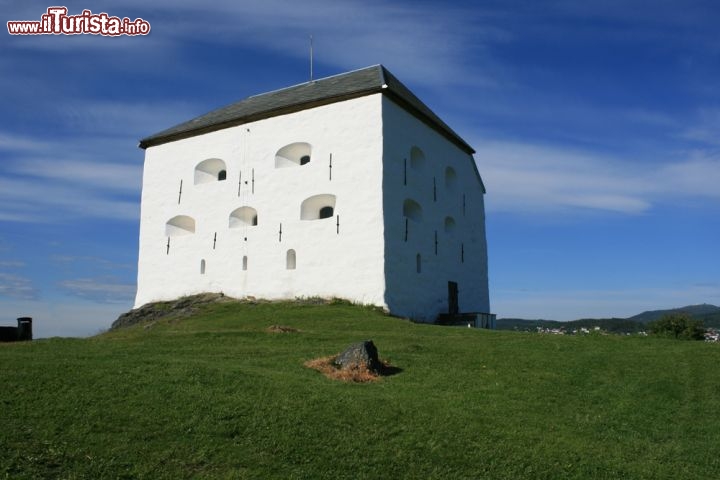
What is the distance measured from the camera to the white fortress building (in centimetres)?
2322

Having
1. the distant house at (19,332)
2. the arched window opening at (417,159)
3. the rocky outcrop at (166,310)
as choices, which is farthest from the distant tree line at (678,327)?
the distant house at (19,332)

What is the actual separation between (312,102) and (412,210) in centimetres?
613

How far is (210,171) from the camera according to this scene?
93.9 ft

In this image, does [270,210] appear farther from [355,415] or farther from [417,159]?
[355,415]

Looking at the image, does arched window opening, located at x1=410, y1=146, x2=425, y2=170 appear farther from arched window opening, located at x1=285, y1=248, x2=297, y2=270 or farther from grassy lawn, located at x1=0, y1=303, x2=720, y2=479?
grassy lawn, located at x1=0, y1=303, x2=720, y2=479

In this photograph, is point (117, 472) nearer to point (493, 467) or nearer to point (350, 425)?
point (350, 425)

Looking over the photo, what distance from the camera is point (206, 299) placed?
25.9 meters

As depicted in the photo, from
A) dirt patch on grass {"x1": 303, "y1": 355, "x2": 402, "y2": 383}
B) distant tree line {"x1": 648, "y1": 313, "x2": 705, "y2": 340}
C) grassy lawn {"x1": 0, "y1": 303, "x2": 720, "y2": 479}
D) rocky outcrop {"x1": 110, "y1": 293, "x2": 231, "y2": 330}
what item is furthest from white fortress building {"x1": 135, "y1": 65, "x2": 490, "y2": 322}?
dirt patch on grass {"x1": 303, "y1": 355, "x2": 402, "y2": 383}

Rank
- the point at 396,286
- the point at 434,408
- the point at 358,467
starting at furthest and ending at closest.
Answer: the point at 396,286 → the point at 434,408 → the point at 358,467

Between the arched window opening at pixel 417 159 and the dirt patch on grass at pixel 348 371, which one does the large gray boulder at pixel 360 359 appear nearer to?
the dirt patch on grass at pixel 348 371

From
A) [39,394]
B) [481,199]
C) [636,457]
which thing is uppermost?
[481,199]

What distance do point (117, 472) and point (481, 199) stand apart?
26.6m

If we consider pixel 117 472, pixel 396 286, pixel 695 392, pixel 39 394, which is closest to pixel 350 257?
pixel 396 286

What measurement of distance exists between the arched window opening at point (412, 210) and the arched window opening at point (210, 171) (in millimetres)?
8893
